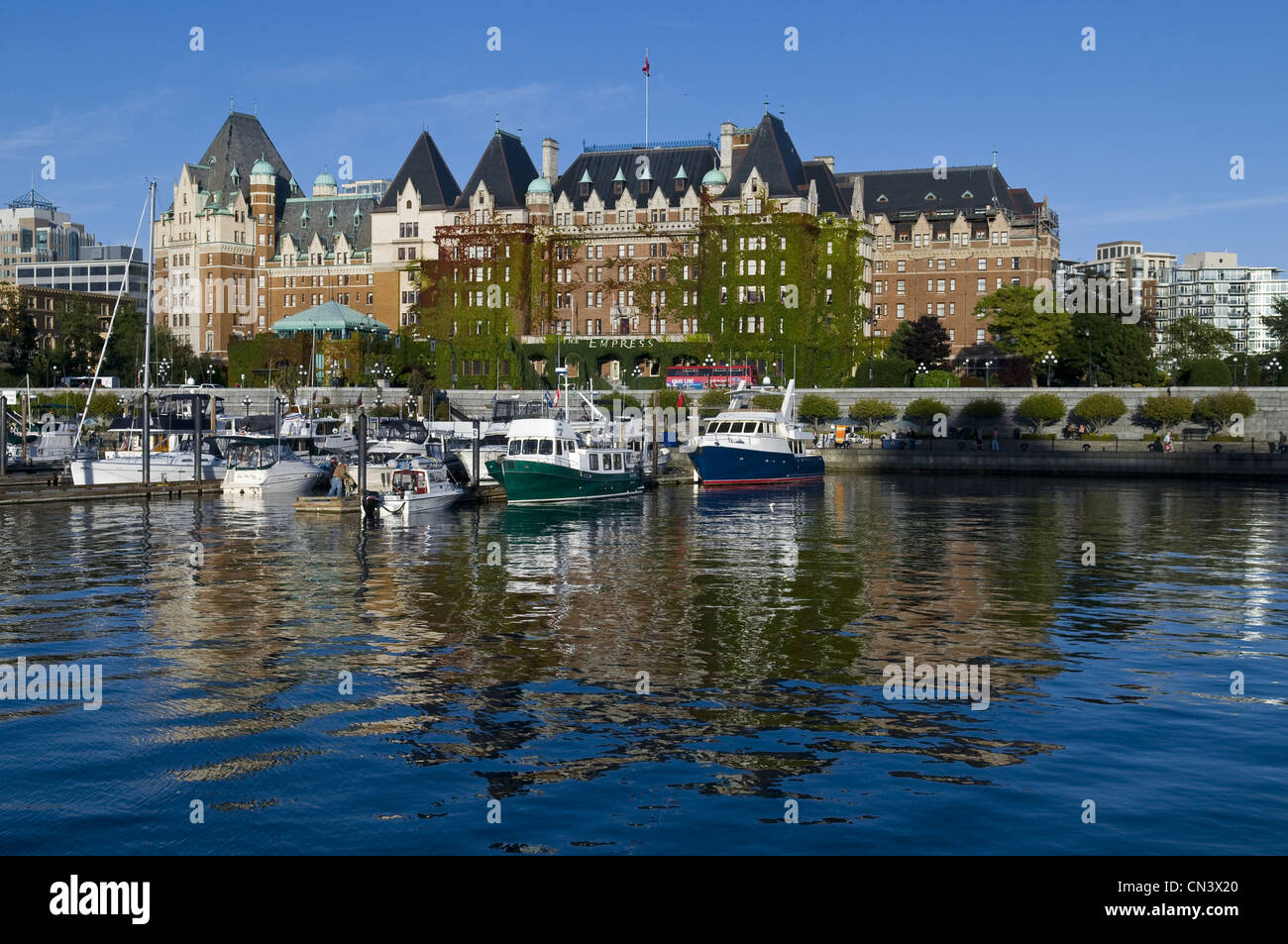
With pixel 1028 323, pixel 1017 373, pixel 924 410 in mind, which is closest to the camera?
pixel 924 410

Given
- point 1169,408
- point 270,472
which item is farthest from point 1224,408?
point 270,472

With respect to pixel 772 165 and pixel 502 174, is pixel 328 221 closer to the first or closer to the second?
pixel 502 174

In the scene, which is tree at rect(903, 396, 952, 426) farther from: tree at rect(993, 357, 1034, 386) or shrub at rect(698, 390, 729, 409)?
tree at rect(993, 357, 1034, 386)

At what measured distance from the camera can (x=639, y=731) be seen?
20.0 metres

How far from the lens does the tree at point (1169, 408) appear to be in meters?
98.8

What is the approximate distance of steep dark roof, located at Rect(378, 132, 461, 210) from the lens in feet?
498

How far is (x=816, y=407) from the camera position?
11044cm

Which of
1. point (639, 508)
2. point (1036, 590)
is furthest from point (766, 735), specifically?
point (639, 508)

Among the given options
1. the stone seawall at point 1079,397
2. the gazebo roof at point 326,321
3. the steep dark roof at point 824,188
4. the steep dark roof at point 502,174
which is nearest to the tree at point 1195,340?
the steep dark roof at point 824,188

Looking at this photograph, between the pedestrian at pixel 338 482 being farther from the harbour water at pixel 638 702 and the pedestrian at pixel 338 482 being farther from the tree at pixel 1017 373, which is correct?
the tree at pixel 1017 373

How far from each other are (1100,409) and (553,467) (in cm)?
5443

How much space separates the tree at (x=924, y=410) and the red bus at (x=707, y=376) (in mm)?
14350

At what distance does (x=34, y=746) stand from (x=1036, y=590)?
25024mm

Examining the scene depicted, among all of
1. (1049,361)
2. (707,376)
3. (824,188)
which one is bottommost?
(707,376)
